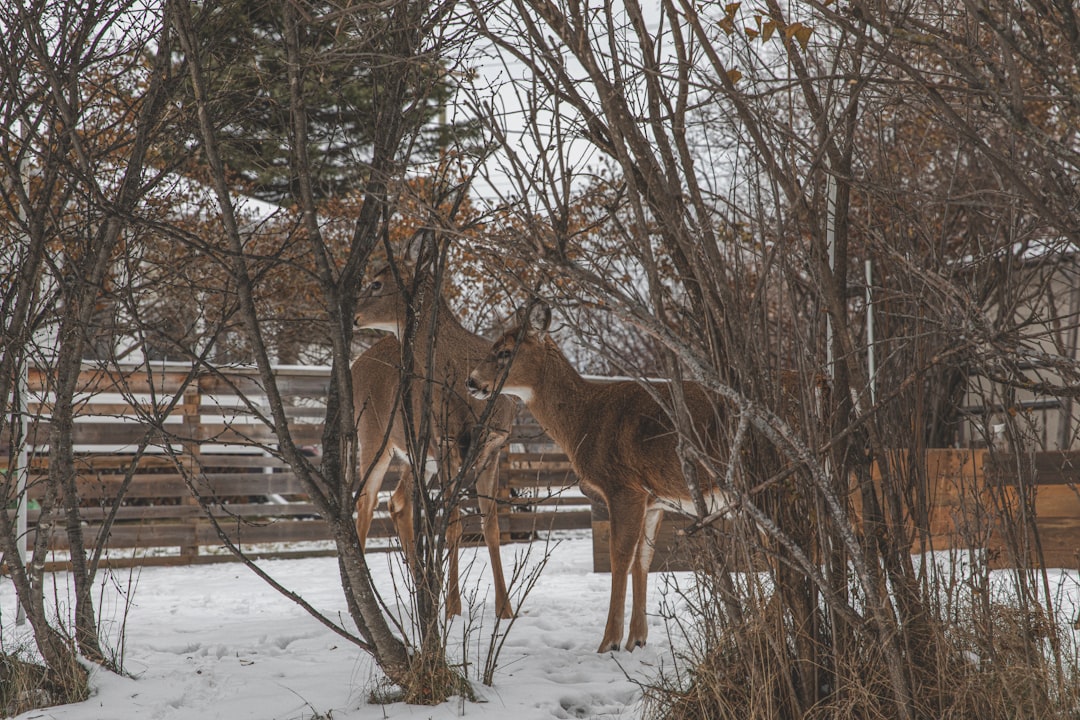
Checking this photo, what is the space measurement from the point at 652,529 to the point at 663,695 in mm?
1941

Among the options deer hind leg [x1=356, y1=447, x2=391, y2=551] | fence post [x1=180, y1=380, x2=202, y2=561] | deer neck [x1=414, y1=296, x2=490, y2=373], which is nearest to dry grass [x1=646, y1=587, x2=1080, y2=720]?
deer neck [x1=414, y1=296, x2=490, y2=373]

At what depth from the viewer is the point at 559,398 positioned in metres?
5.40

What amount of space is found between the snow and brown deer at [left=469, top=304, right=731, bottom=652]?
13.7 inches

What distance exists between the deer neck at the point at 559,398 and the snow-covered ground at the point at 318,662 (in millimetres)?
729

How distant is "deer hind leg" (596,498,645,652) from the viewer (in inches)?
191

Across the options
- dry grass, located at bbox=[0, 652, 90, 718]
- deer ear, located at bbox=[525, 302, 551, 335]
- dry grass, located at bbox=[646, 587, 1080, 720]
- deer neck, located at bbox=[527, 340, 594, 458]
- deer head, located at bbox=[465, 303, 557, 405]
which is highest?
deer ear, located at bbox=[525, 302, 551, 335]

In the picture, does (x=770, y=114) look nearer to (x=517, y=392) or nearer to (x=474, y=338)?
(x=517, y=392)

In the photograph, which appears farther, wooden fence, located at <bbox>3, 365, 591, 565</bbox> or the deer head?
wooden fence, located at <bbox>3, 365, 591, 565</bbox>

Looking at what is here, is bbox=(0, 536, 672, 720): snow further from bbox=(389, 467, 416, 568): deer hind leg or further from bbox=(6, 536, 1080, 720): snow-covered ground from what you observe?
bbox=(389, 467, 416, 568): deer hind leg

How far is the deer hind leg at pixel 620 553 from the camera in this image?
486 cm

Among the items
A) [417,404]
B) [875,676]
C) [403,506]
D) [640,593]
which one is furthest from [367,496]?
[875,676]

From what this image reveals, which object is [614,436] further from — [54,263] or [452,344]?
[54,263]

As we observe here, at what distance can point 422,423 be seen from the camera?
4.17m

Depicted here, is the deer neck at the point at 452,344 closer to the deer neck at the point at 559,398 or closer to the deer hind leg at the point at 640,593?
the deer neck at the point at 559,398
